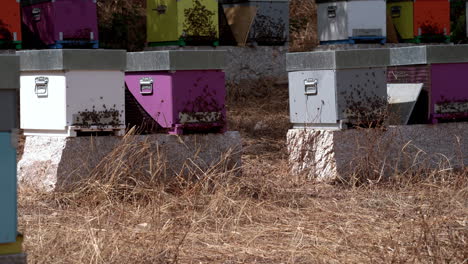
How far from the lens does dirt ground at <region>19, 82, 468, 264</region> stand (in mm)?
4031

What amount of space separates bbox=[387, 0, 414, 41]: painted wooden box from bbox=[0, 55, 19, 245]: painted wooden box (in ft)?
31.1

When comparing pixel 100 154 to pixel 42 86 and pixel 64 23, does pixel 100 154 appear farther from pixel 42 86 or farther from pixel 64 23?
pixel 64 23

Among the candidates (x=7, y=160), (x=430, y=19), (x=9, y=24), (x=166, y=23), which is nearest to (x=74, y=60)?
(x=7, y=160)

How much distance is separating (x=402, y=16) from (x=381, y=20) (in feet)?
2.65

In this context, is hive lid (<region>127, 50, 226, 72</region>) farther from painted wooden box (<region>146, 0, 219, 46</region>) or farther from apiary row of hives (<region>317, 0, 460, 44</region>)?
apiary row of hives (<region>317, 0, 460, 44</region>)

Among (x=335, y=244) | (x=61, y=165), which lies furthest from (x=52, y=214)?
(x=335, y=244)

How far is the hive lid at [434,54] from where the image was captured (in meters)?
6.67

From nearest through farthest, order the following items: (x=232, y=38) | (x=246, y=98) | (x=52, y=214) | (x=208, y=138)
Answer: (x=52, y=214), (x=208, y=138), (x=246, y=98), (x=232, y=38)

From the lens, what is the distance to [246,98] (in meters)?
10.6

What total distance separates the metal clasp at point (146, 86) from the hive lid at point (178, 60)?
3.1 inches

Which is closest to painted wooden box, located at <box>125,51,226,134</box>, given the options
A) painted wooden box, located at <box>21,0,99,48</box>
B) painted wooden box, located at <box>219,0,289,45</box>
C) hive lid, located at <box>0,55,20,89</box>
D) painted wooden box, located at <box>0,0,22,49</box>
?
hive lid, located at <box>0,55,20,89</box>

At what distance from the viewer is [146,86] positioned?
6246 millimetres

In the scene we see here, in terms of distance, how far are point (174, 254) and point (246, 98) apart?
21.9 feet

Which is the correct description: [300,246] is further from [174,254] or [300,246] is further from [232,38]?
[232,38]
